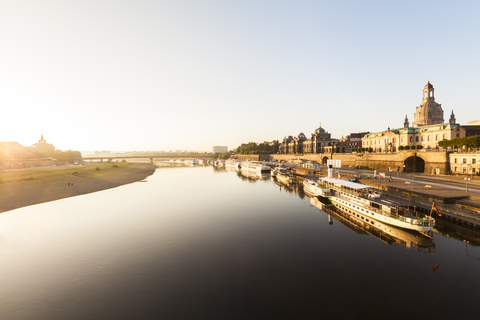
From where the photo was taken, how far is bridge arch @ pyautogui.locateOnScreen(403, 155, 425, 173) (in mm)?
69625

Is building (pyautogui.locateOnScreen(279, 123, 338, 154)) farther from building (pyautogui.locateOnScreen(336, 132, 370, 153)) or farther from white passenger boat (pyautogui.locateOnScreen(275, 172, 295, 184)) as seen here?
white passenger boat (pyautogui.locateOnScreen(275, 172, 295, 184))

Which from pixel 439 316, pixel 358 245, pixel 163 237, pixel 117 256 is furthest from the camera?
pixel 163 237

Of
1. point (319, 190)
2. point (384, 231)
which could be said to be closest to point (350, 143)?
point (319, 190)

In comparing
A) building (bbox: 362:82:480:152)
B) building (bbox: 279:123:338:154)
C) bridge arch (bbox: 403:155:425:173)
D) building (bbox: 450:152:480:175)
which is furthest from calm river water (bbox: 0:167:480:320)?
building (bbox: 279:123:338:154)

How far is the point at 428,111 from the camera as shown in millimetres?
112875

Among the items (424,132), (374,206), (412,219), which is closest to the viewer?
(412,219)

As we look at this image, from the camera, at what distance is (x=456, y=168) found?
55.7 meters

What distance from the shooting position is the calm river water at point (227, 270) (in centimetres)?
1480

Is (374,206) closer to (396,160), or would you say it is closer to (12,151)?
(396,160)

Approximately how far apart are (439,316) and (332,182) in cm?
3458

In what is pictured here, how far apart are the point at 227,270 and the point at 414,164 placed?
7941cm

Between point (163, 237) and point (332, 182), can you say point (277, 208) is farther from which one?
point (163, 237)

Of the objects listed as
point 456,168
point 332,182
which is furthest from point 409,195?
point 456,168

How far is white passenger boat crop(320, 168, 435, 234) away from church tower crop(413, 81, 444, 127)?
105m
